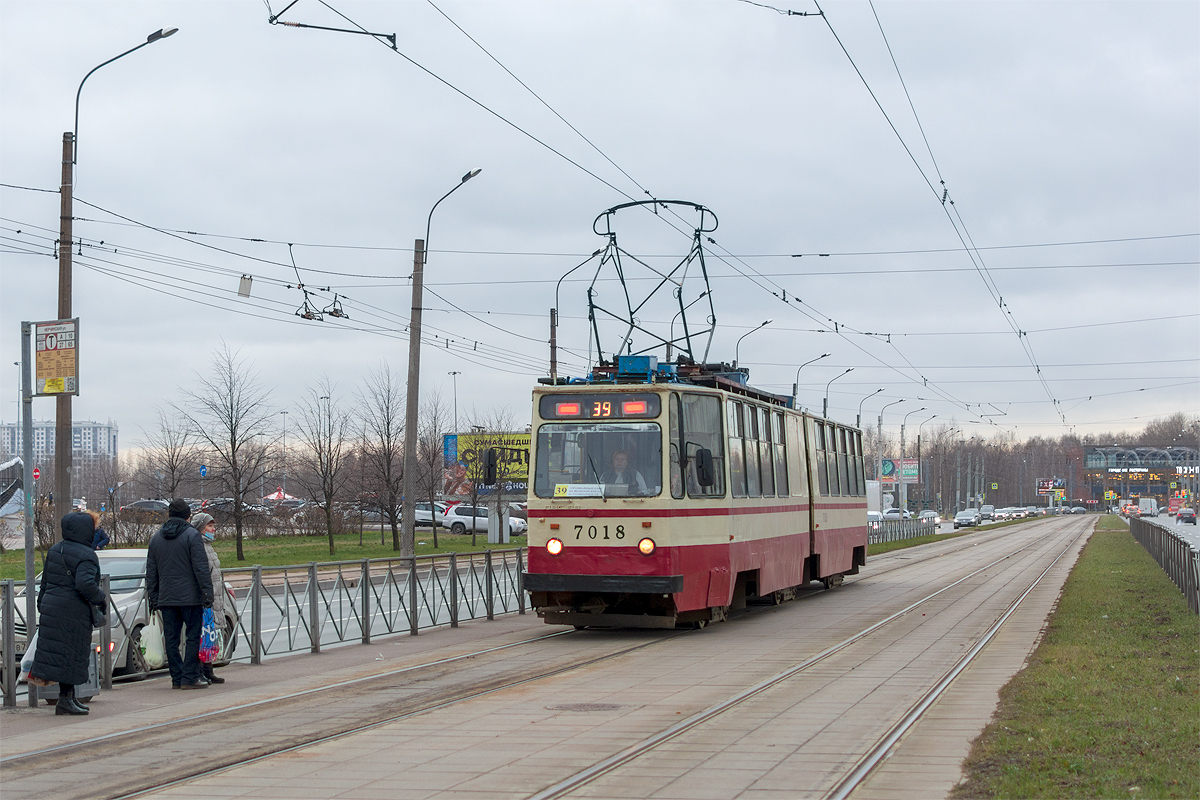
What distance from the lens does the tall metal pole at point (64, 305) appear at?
61.4 feet

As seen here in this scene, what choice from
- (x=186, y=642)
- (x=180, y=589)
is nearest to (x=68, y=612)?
(x=180, y=589)

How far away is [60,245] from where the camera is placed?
63.2 ft

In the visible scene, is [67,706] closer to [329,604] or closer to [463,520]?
[329,604]

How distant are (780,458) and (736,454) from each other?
9.22ft

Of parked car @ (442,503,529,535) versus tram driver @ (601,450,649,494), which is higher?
tram driver @ (601,450,649,494)

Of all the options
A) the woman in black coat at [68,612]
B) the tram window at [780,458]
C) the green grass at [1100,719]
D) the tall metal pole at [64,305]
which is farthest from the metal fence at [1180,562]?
the tall metal pole at [64,305]

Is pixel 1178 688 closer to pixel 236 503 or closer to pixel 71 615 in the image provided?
pixel 71 615

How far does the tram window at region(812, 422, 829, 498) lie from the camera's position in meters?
23.8

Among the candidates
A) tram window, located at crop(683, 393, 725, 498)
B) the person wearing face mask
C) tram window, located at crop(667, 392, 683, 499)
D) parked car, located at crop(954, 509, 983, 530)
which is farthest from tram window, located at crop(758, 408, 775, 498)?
parked car, located at crop(954, 509, 983, 530)

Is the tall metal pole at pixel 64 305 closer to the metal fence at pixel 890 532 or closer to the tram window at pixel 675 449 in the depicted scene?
the tram window at pixel 675 449

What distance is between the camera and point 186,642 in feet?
39.4

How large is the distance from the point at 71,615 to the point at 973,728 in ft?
23.3

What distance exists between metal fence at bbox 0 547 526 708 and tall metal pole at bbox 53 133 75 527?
138 inches

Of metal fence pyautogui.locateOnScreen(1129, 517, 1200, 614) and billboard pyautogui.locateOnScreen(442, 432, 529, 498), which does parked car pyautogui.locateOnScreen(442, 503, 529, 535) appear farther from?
metal fence pyautogui.locateOnScreen(1129, 517, 1200, 614)
